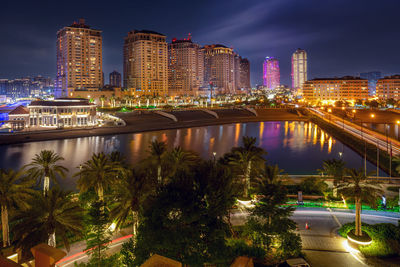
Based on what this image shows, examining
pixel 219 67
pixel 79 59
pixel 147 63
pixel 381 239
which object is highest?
pixel 219 67

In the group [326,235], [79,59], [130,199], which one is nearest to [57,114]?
[130,199]

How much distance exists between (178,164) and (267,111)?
82.2 m

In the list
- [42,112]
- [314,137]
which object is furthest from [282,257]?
[42,112]

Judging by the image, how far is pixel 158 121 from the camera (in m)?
69.2

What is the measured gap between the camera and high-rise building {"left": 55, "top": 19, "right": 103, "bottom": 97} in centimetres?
11294

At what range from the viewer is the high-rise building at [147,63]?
131875 millimetres

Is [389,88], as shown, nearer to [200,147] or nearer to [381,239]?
[200,147]

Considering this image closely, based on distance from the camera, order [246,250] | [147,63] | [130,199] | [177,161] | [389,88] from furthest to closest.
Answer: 1. [147,63]
2. [389,88]
3. [177,161]
4. [130,199]
5. [246,250]

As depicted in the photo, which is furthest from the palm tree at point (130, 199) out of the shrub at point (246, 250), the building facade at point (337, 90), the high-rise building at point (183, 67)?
the high-rise building at point (183, 67)

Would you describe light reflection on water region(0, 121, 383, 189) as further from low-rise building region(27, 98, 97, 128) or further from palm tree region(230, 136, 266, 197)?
palm tree region(230, 136, 266, 197)

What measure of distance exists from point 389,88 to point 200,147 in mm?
123269

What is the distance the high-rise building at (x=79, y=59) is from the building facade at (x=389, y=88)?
126 metres

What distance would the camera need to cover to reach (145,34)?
436 feet

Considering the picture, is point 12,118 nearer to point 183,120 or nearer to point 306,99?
point 183,120
